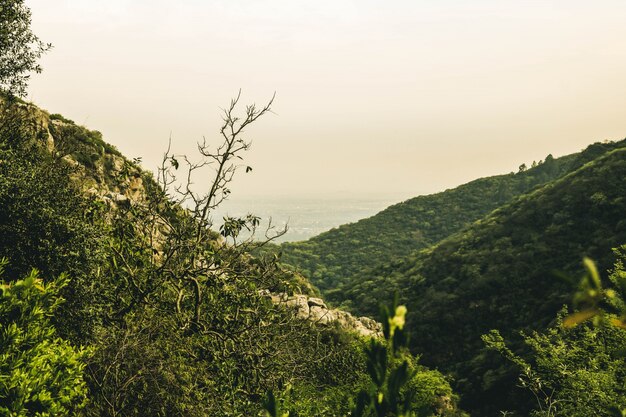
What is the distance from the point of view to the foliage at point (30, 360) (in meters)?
6.74

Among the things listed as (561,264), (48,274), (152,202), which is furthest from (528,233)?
(48,274)

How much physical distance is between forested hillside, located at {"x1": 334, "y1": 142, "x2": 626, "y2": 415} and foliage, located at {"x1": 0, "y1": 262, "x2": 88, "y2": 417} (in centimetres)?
3050

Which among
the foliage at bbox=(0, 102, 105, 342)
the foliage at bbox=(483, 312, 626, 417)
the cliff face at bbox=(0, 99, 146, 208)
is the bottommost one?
the foliage at bbox=(483, 312, 626, 417)

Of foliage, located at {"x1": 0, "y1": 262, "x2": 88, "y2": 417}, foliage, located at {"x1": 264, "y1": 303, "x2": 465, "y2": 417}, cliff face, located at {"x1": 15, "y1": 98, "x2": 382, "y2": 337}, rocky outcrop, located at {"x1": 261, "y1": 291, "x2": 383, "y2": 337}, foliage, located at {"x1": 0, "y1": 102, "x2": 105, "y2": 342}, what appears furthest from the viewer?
rocky outcrop, located at {"x1": 261, "y1": 291, "x2": 383, "y2": 337}

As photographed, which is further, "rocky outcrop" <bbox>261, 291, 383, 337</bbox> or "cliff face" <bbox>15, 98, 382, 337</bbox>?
"rocky outcrop" <bbox>261, 291, 383, 337</bbox>

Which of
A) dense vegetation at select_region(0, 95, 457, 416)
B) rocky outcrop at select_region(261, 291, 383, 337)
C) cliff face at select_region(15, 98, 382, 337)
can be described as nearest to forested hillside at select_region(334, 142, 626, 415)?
rocky outcrop at select_region(261, 291, 383, 337)

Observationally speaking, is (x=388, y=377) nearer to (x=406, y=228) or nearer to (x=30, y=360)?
(x=30, y=360)

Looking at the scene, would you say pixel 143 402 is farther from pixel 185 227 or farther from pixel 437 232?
pixel 437 232

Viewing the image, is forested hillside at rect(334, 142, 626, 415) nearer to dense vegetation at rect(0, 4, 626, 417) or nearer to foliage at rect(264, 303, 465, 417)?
dense vegetation at rect(0, 4, 626, 417)

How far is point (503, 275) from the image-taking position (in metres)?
41.8

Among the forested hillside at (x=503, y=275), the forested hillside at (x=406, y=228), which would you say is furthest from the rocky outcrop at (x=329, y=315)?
the forested hillside at (x=406, y=228)

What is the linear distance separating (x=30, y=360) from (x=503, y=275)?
43.9 meters

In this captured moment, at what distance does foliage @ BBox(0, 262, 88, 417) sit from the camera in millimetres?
6742

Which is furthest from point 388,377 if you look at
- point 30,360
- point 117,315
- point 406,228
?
point 406,228
